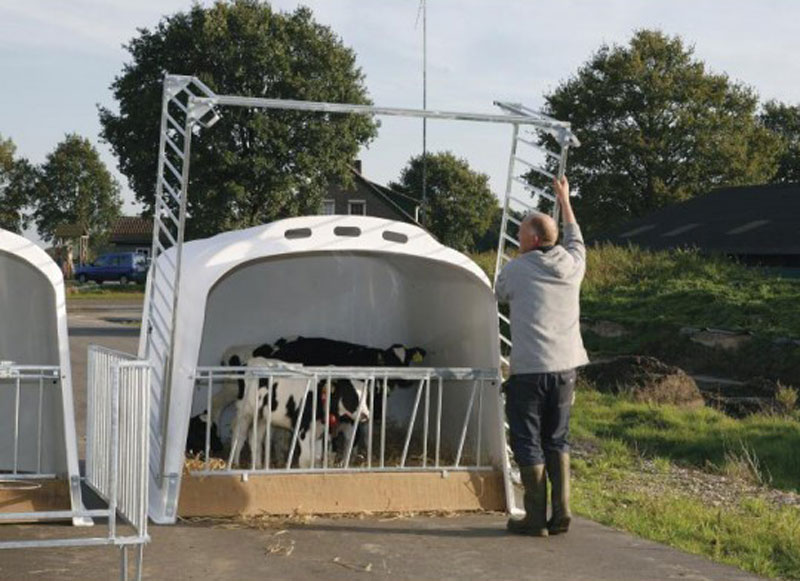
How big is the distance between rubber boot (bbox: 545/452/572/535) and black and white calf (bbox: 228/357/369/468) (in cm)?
158

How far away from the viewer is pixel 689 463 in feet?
39.2

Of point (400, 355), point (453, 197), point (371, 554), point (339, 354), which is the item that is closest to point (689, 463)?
point (400, 355)

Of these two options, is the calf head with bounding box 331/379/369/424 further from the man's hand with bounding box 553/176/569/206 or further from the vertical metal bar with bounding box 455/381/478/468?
the man's hand with bounding box 553/176/569/206

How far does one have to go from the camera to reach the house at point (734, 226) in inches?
1597

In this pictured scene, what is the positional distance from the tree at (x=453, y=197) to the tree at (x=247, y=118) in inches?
1770

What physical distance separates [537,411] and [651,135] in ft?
193

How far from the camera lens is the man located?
7.67 metres

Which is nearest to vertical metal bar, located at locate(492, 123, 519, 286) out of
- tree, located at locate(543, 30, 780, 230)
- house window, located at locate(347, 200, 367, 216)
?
tree, located at locate(543, 30, 780, 230)

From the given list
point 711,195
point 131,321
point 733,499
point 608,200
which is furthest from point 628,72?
point 733,499

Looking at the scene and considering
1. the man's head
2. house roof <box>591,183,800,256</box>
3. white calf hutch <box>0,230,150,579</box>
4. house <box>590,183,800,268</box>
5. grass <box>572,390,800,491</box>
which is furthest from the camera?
house roof <box>591,183,800,256</box>

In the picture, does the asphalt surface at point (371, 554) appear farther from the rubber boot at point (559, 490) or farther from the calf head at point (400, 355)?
the calf head at point (400, 355)

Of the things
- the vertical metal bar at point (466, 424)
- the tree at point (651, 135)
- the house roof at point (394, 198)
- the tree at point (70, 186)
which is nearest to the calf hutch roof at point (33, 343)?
the vertical metal bar at point (466, 424)

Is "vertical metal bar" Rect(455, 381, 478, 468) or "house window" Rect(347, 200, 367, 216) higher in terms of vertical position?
"house window" Rect(347, 200, 367, 216)

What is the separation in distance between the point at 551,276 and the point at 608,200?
189 feet
